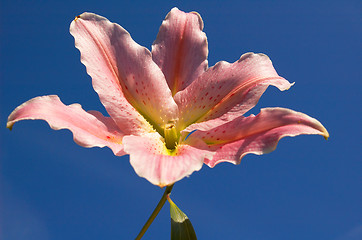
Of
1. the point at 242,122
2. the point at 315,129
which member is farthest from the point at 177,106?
the point at 315,129

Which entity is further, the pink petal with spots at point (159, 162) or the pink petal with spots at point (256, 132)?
the pink petal with spots at point (256, 132)

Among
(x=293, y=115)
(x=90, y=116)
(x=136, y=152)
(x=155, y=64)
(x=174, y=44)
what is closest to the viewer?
(x=136, y=152)

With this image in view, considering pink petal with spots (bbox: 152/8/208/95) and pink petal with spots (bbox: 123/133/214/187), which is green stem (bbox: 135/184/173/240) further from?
pink petal with spots (bbox: 152/8/208/95)

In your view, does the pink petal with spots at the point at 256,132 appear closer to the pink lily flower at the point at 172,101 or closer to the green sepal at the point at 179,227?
the pink lily flower at the point at 172,101

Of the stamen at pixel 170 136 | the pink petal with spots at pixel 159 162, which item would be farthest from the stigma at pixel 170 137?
the pink petal with spots at pixel 159 162

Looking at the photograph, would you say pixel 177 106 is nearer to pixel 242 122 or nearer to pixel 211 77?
pixel 211 77

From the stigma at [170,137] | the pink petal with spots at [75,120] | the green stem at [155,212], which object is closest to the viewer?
the pink petal with spots at [75,120]

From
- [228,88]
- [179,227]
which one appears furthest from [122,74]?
[179,227]
